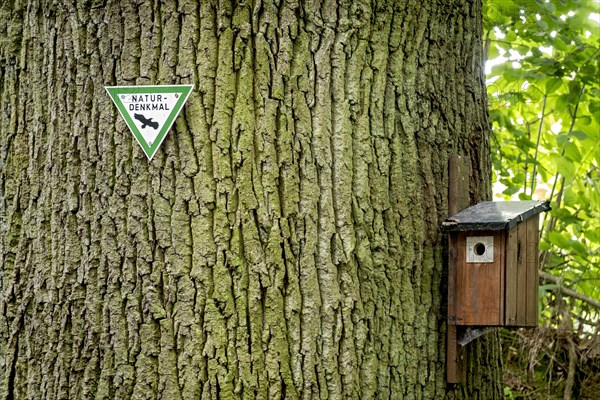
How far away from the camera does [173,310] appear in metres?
2.40

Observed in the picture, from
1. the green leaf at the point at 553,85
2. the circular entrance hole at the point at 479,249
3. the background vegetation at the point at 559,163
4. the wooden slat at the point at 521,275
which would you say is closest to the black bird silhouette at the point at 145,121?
the circular entrance hole at the point at 479,249

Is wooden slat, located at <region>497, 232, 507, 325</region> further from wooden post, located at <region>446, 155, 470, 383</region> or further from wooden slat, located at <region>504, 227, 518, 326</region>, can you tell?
wooden post, located at <region>446, 155, 470, 383</region>

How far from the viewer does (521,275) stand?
2.77 m

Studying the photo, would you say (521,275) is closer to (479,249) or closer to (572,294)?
(479,249)

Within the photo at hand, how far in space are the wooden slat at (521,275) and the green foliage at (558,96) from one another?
1.84 metres

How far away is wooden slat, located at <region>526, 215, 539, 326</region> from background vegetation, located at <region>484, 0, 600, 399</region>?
5.42 feet

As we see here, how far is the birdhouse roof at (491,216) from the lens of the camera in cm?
259

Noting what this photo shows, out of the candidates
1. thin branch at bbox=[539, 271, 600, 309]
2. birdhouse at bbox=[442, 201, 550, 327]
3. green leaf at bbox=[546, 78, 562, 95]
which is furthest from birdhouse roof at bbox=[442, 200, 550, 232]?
thin branch at bbox=[539, 271, 600, 309]

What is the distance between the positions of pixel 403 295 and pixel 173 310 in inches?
29.6

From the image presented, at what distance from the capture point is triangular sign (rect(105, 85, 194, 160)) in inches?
96.7

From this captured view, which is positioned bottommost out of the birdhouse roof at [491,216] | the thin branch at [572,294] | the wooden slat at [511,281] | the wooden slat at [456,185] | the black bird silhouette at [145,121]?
the thin branch at [572,294]

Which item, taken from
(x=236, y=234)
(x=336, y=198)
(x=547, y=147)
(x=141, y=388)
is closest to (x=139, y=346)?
(x=141, y=388)

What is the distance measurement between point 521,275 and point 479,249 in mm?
209

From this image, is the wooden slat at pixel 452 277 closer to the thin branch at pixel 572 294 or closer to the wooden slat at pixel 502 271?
the wooden slat at pixel 502 271
